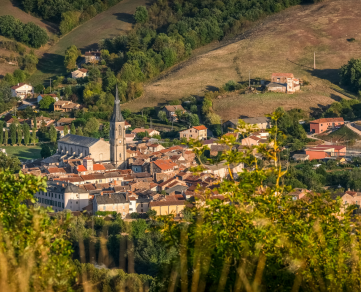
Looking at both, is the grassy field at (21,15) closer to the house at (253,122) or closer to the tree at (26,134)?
the tree at (26,134)

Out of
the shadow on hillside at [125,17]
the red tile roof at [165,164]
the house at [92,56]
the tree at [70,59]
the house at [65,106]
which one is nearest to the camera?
the red tile roof at [165,164]

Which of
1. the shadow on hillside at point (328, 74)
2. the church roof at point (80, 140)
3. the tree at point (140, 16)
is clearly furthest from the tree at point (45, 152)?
the tree at point (140, 16)

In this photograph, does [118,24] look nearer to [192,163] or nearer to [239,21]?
[239,21]

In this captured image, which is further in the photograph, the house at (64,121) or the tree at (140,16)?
the tree at (140,16)

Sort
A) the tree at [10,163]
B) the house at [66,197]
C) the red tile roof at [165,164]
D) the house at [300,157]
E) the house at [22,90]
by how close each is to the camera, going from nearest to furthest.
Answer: the house at [66,197] < the red tile roof at [165,164] < the tree at [10,163] < the house at [300,157] < the house at [22,90]

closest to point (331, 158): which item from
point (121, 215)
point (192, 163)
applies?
point (192, 163)

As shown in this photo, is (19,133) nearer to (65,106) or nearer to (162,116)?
(65,106)

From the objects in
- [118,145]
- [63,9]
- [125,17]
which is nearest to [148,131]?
[118,145]
